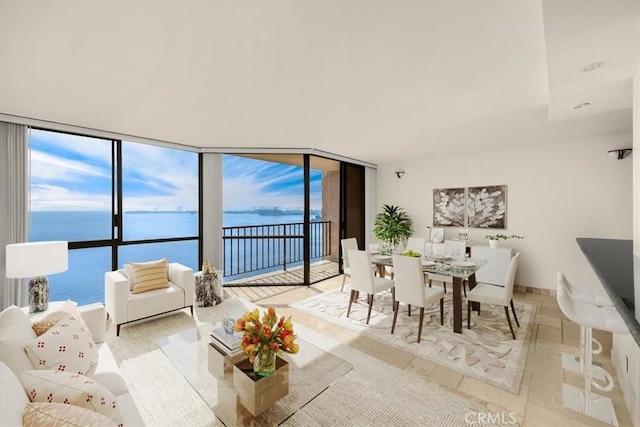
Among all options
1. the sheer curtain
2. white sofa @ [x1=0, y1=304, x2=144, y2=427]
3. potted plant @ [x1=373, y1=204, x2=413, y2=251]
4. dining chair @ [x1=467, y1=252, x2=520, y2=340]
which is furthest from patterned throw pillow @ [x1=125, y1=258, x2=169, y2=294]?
potted plant @ [x1=373, y1=204, x2=413, y2=251]

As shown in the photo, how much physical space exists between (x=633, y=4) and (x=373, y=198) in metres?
5.32

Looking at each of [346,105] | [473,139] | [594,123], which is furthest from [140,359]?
[594,123]

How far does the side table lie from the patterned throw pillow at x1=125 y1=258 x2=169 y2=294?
52 cm

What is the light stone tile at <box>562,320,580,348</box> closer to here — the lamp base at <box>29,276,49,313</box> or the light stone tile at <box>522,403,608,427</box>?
the light stone tile at <box>522,403,608,427</box>

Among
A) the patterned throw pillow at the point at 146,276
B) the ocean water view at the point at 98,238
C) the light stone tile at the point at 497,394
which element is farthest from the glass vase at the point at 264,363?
the ocean water view at the point at 98,238

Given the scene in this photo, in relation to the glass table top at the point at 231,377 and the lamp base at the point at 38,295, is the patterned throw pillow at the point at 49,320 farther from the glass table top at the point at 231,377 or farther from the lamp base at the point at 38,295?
the lamp base at the point at 38,295

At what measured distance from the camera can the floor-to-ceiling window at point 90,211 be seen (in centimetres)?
336

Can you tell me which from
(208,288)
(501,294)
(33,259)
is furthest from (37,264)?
(501,294)

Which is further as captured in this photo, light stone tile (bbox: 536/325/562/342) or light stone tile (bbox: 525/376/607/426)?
light stone tile (bbox: 536/325/562/342)

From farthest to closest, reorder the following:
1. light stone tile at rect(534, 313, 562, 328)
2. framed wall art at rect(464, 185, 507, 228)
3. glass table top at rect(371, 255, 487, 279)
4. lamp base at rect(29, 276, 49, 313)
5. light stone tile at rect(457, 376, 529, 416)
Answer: framed wall art at rect(464, 185, 507, 228), light stone tile at rect(534, 313, 562, 328), glass table top at rect(371, 255, 487, 279), lamp base at rect(29, 276, 49, 313), light stone tile at rect(457, 376, 529, 416)

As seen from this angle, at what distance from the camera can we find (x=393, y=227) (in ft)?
18.5

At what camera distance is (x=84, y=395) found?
112 cm

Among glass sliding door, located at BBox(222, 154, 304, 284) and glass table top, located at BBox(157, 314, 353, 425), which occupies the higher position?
glass sliding door, located at BBox(222, 154, 304, 284)

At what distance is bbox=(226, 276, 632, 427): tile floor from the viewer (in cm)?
185
